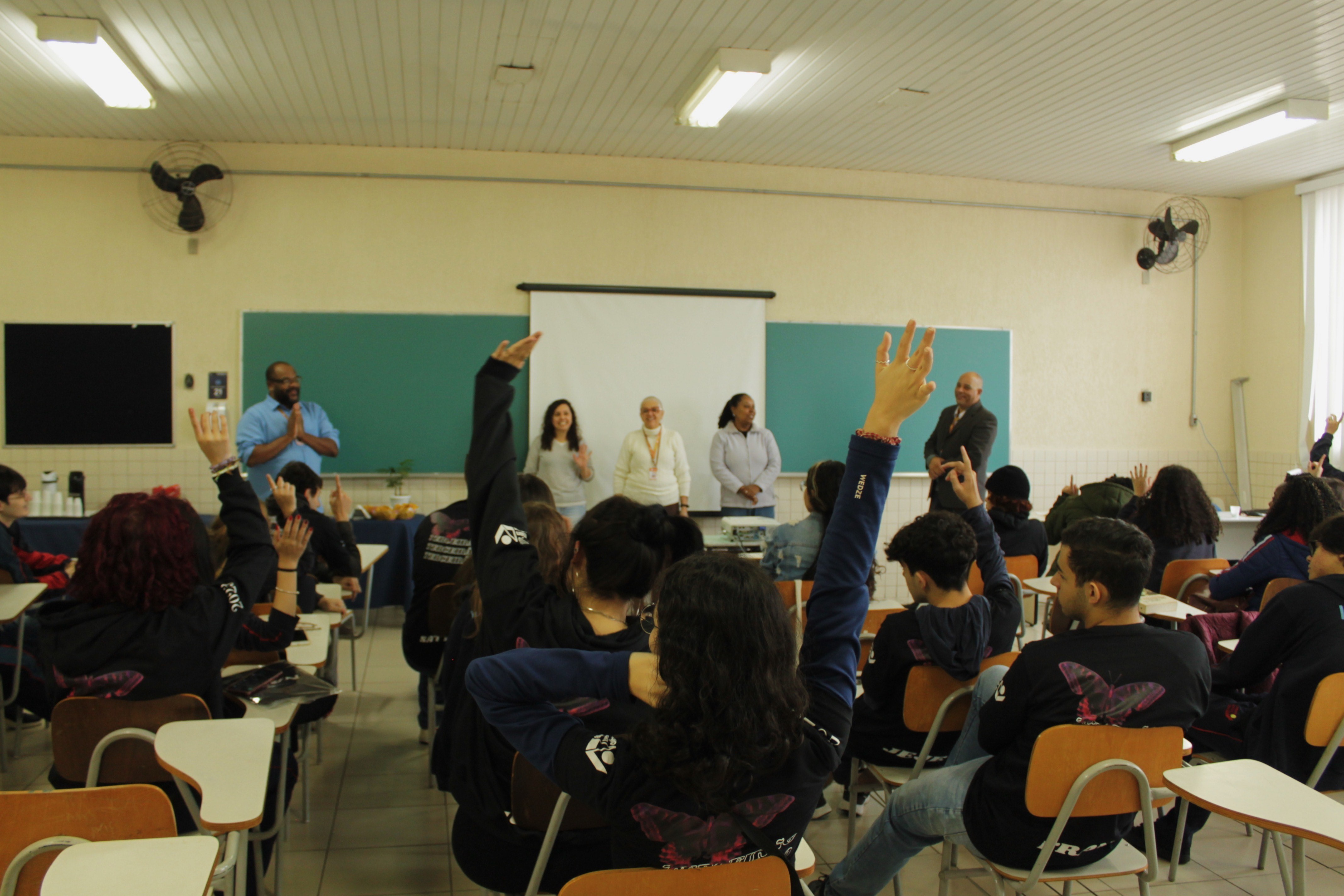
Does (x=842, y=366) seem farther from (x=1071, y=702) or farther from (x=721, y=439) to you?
(x=1071, y=702)

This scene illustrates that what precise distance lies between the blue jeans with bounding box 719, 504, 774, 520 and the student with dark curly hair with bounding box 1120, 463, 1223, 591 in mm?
2675

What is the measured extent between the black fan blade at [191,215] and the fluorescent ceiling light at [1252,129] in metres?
6.58

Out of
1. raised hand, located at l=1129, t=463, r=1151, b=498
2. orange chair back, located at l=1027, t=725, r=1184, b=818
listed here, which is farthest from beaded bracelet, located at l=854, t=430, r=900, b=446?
raised hand, located at l=1129, t=463, r=1151, b=498

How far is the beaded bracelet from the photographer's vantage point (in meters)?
1.32

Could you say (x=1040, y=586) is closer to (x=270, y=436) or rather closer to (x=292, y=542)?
(x=292, y=542)

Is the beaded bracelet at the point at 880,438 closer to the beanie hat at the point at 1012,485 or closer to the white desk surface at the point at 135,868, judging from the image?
the white desk surface at the point at 135,868

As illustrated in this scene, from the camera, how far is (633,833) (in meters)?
1.21

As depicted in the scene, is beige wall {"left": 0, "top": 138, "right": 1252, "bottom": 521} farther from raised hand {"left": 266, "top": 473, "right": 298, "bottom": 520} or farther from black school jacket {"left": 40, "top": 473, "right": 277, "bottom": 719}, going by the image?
black school jacket {"left": 40, "top": 473, "right": 277, "bottom": 719}

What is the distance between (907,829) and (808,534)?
1.73 m

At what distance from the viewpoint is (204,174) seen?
5512mm

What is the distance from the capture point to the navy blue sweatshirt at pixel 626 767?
46.0 inches

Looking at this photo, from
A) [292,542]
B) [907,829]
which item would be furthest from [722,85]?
[907,829]

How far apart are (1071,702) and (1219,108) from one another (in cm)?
495

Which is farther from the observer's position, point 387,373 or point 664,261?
point 664,261
